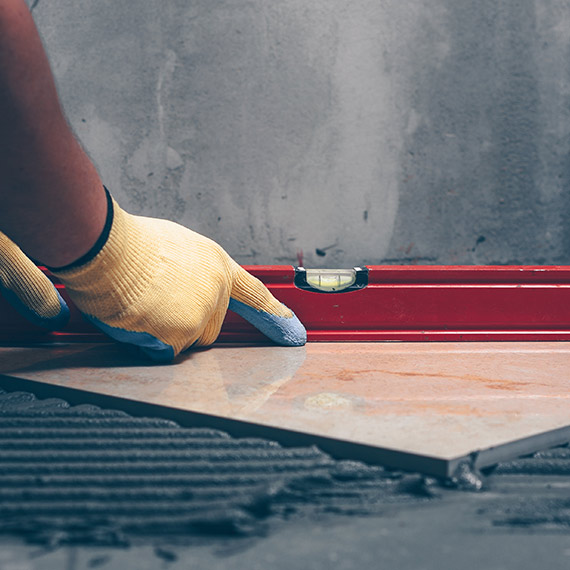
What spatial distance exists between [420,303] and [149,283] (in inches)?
→ 29.6

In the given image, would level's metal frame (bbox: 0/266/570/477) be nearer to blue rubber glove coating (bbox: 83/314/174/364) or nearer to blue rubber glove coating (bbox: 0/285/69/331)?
blue rubber glove coating (bbox: 0/285/69/331)

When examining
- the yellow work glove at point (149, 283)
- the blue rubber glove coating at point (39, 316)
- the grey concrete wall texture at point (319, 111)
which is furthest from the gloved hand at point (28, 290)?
the grey concrete wall texture at point (319, 111)

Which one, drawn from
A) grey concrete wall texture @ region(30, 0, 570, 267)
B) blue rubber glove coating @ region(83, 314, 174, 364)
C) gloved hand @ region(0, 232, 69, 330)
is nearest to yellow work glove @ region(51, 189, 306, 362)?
blue rubber glove coating @ region(83, 314, 174, 364)

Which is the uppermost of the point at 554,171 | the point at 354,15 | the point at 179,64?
the point at 354,15

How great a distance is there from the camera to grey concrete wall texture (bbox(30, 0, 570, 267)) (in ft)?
6.61

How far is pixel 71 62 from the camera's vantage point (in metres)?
2.02

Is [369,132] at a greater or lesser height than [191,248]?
greater

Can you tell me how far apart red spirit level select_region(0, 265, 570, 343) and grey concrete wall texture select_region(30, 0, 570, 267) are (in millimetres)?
421

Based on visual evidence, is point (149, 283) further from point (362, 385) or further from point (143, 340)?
point (362, 385)

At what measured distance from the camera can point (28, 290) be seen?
146 centimetres

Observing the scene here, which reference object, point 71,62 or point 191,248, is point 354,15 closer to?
point 71,62

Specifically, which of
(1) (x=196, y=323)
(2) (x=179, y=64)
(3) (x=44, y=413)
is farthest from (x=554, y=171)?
(3) (x=44, y=413)

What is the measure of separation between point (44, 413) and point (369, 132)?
55.7 inches

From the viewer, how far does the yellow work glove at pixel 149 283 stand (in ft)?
Answer: 3.80
